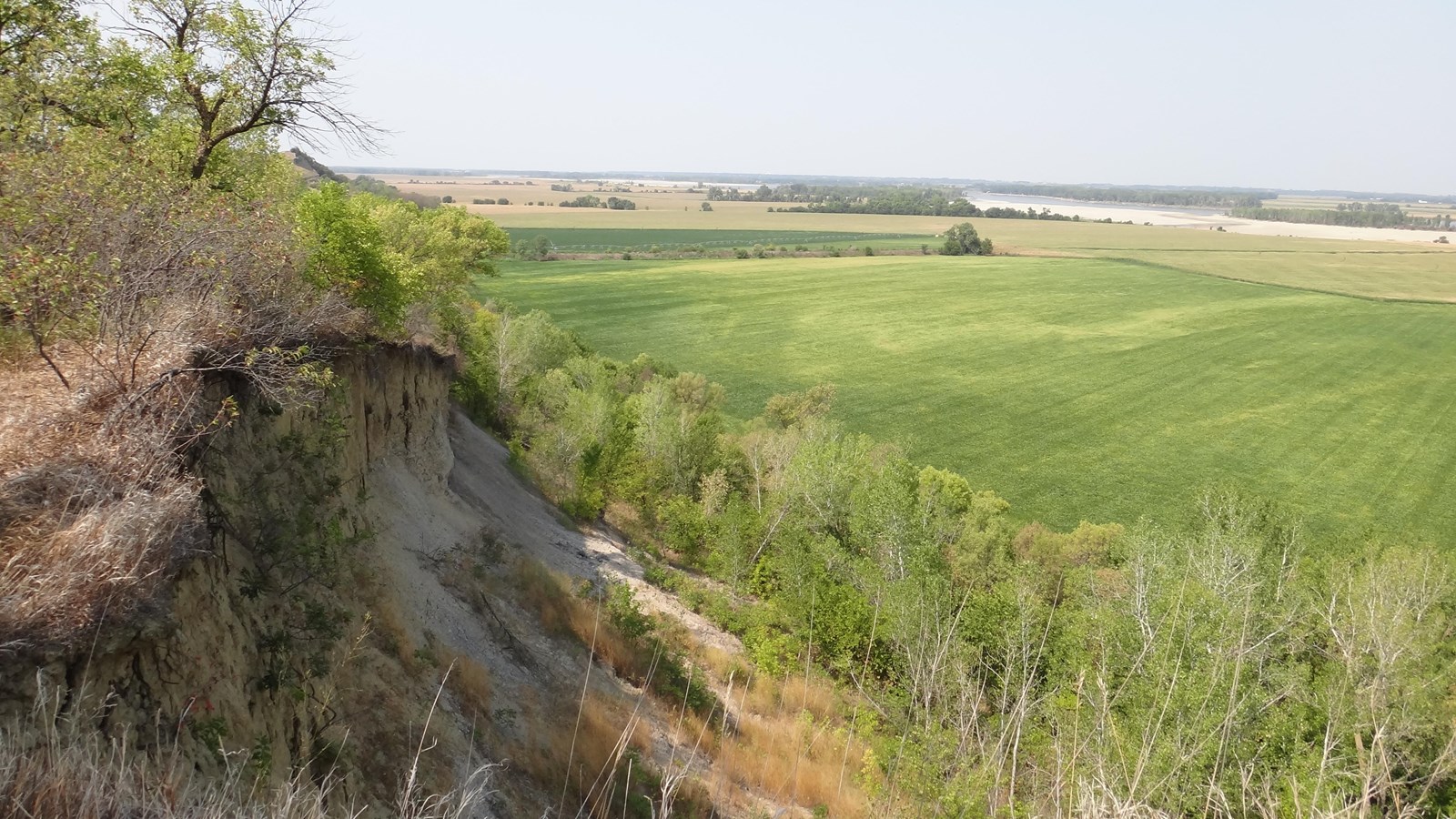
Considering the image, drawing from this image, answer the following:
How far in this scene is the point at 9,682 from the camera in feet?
18.2

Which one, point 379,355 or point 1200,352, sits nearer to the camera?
point 379,355

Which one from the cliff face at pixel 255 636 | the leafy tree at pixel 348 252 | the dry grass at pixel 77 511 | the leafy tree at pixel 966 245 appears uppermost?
the leafy tree at pixel 966 245

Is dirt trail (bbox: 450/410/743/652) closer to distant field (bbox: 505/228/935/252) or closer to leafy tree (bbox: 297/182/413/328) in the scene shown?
leafy tree (bbox: 297/182/413/328)

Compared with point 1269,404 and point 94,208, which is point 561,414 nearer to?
point 94,208

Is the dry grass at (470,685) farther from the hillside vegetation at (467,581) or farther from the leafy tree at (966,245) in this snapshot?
the leafy tree at (966,245)

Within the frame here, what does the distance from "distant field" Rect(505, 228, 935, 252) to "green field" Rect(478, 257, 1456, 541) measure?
2336 cm

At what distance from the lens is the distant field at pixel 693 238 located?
135500 millimetres

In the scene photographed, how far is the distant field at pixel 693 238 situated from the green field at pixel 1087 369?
920 inches

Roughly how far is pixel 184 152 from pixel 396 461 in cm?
806

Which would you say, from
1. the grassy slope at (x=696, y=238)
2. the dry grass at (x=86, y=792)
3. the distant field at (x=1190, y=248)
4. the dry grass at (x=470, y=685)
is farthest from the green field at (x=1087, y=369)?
the dry grass at (x=86, y=792)

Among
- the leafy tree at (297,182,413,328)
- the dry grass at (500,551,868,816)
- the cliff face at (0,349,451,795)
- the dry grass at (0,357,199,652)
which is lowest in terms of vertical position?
the dry grass at (500,551,868,816)

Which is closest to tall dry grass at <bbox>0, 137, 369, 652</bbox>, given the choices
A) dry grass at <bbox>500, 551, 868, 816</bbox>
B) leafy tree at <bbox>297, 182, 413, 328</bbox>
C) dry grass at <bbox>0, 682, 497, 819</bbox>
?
dry grass at <bbox>0, 682, 497, 819</bbox>

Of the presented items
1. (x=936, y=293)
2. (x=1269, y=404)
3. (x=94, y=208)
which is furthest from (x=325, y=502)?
(x=936, y=293)

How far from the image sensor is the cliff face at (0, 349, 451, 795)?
6145 mm
